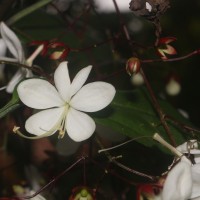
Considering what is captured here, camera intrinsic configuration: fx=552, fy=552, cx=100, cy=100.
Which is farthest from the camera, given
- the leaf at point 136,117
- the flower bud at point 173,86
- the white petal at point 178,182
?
the flower bud at point 173,86

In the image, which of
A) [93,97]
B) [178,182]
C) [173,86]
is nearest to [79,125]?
[93,97]

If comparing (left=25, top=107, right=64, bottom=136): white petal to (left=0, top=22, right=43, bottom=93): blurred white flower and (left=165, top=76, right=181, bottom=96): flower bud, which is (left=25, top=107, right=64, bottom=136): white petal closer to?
(left=0, top=22, right=43, bottom=93): blurred white flower

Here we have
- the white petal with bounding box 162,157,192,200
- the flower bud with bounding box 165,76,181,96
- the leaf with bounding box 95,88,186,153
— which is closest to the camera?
the white petal with bounding box 162,157,192,200

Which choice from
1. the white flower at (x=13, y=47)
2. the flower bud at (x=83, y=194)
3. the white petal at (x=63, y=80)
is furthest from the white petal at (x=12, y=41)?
the flower bud at (x=83, y=194)

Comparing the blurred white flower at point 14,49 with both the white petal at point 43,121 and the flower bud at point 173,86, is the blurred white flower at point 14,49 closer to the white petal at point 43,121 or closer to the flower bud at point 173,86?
the white petal at point 43,121

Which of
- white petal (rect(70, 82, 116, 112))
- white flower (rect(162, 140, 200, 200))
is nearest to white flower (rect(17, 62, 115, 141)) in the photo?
white petal (rect(70, 82, 116, 112))

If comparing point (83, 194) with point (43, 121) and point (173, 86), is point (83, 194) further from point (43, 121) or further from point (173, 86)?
point (173, 86)

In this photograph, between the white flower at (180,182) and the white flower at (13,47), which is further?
the white flower at (13,47)
